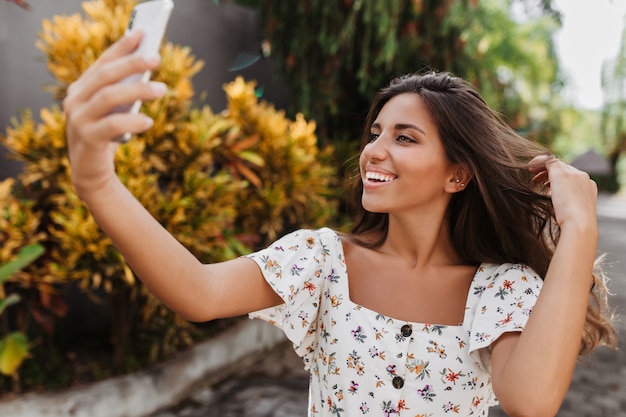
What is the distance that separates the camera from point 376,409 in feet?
4.80

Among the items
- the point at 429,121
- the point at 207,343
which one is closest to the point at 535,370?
the point at 429,121

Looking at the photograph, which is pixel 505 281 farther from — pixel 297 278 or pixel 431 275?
pixel 297 278

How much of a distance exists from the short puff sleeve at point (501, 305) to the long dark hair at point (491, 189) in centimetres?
12

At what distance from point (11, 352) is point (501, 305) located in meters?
2.26

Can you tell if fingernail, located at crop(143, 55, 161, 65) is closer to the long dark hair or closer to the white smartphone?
the white smartphone

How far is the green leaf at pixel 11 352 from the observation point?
261 cm

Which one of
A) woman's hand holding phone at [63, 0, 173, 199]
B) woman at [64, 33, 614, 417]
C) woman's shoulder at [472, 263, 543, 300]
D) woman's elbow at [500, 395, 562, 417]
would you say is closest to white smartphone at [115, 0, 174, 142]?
woman's hand holding phone at [63, 0, 173, 199]

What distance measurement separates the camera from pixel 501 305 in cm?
145

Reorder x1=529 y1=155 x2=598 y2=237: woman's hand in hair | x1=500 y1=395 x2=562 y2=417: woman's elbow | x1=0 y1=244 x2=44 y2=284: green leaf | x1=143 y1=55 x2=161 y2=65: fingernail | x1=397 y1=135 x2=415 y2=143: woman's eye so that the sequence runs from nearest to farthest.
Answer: x1=143 y1=55 x2=161 y2=65: fingernail → x1=500 y1=395 x2=562 y2=417: woman's elbow → x1=529 y1=155 x2=598 y2=237: woman's hand in hair → x1=397 y1=135 x2=415 y2=143: woman's eye → x1=0 y1=244 x2=44 y2=284: green leaf

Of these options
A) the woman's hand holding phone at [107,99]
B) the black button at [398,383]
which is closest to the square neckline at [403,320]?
the black button at [398,383]

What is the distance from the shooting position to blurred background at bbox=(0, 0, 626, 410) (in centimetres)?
306

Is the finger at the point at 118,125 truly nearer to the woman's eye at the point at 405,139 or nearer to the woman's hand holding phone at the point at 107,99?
the woman's hand holding phone at the point at 107,99

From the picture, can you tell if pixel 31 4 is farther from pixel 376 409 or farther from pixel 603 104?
pixel 603 104

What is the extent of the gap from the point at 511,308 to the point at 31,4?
3.55 m
